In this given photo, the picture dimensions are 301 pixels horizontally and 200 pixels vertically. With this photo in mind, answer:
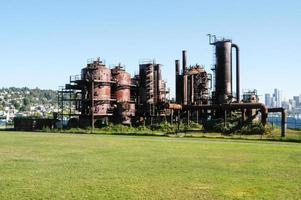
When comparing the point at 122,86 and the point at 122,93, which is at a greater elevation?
the point at 122,86

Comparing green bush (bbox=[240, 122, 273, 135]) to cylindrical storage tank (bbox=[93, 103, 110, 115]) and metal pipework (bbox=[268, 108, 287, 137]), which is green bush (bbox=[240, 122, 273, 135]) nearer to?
metal pipework (bbox=[268, 108, 287, 137])

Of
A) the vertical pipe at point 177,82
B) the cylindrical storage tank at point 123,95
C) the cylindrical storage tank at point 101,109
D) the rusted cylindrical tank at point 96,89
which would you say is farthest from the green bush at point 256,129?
the cylindrical storage tank at point 123,95

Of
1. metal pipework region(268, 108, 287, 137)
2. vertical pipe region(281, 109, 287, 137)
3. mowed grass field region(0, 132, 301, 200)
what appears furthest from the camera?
metal pipework region(268, 108, 287, 137)

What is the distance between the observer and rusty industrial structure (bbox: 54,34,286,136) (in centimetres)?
6581

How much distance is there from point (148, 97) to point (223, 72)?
12894mm

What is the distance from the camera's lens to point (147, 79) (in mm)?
74188

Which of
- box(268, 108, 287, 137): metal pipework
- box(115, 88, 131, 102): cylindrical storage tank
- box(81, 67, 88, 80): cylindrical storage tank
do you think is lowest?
box(268, 108, 287, 137): metal pipework

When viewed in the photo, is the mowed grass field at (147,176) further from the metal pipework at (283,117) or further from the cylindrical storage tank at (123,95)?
the cylindrical storage tank at (123,95)

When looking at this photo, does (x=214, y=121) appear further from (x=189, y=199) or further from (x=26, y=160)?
(x=189, y=199)

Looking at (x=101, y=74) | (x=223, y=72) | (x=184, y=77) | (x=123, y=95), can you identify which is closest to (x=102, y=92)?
(x=101, y=74)

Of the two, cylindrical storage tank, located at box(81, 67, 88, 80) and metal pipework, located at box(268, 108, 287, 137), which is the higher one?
cylindrical storage tank, located at box(81, 67, 88, 80)

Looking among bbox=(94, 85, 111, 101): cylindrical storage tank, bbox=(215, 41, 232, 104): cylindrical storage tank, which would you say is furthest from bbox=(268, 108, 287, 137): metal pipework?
bbox=(94, 85, 111, 101): cylindrical storage tank

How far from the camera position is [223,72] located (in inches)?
2694

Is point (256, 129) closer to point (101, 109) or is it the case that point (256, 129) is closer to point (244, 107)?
point (244, 107)
